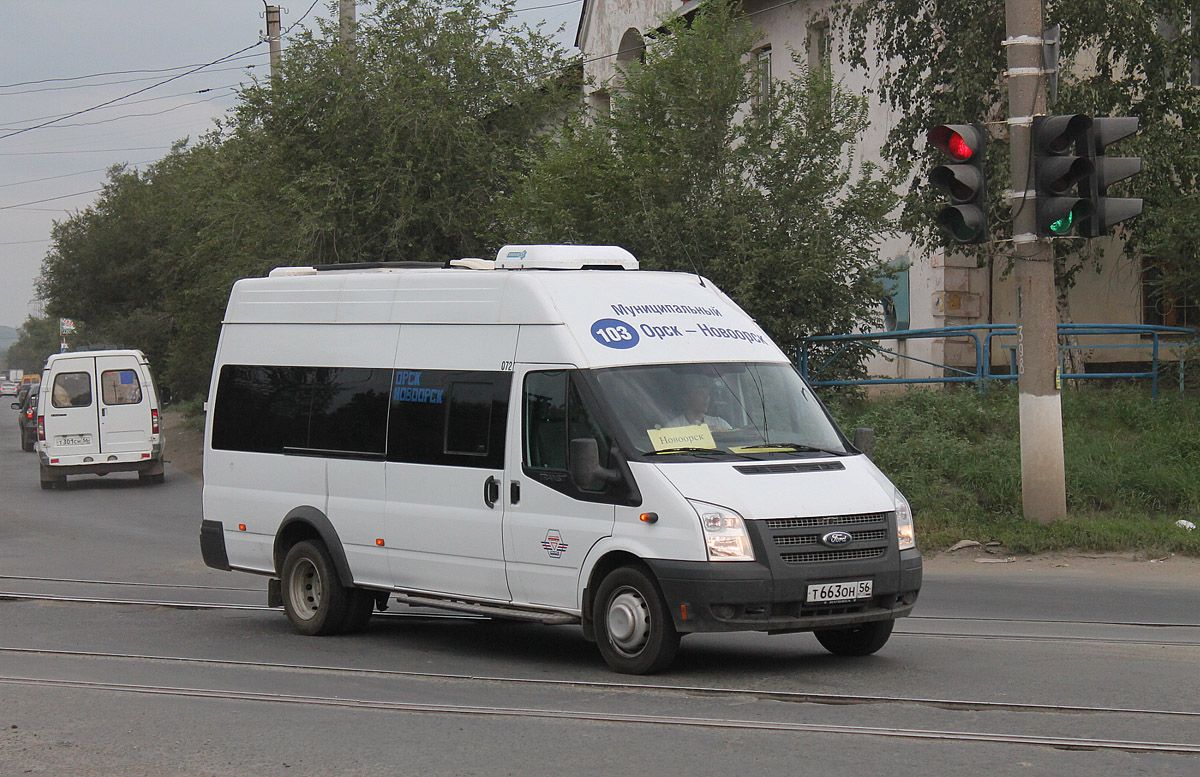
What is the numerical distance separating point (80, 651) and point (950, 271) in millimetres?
19426

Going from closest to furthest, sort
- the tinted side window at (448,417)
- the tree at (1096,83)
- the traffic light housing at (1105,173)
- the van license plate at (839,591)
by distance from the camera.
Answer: the van license plate at (839,591), the tinted side window at (448,417), the traffic light housing at (1105,173), the tree at (1096,83)

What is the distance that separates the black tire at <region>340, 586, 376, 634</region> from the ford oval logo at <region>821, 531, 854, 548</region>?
3.73 meters

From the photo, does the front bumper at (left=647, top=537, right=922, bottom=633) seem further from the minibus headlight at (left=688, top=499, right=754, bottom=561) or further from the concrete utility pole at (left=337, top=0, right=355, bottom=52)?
the concrete utility pole at (left=337, top=0, right=355, bottom=52)

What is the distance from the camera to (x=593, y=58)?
36.8 meters

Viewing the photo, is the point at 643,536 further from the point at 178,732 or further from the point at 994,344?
the point at 994,344

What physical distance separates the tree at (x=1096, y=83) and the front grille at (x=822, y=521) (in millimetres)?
12073

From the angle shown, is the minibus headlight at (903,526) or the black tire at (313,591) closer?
the minibus headlight at (903,526)

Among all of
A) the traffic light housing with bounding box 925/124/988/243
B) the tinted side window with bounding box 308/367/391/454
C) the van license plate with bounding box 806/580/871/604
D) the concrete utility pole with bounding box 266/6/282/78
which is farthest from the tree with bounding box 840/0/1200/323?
the concrete utility pole with bounding box 266/6/282/78

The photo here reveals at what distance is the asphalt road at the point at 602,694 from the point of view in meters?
6.05

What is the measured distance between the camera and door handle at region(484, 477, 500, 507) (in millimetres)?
8734

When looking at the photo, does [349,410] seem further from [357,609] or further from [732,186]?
[732,186]

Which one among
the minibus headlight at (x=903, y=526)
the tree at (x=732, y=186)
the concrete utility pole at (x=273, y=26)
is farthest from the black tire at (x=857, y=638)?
the concrete utility pole at (x=273, y=26)

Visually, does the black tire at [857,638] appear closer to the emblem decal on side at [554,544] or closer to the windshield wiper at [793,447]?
the windshield wiper at [793,447]

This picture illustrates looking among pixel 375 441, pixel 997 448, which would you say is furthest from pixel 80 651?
pixel 997 448
